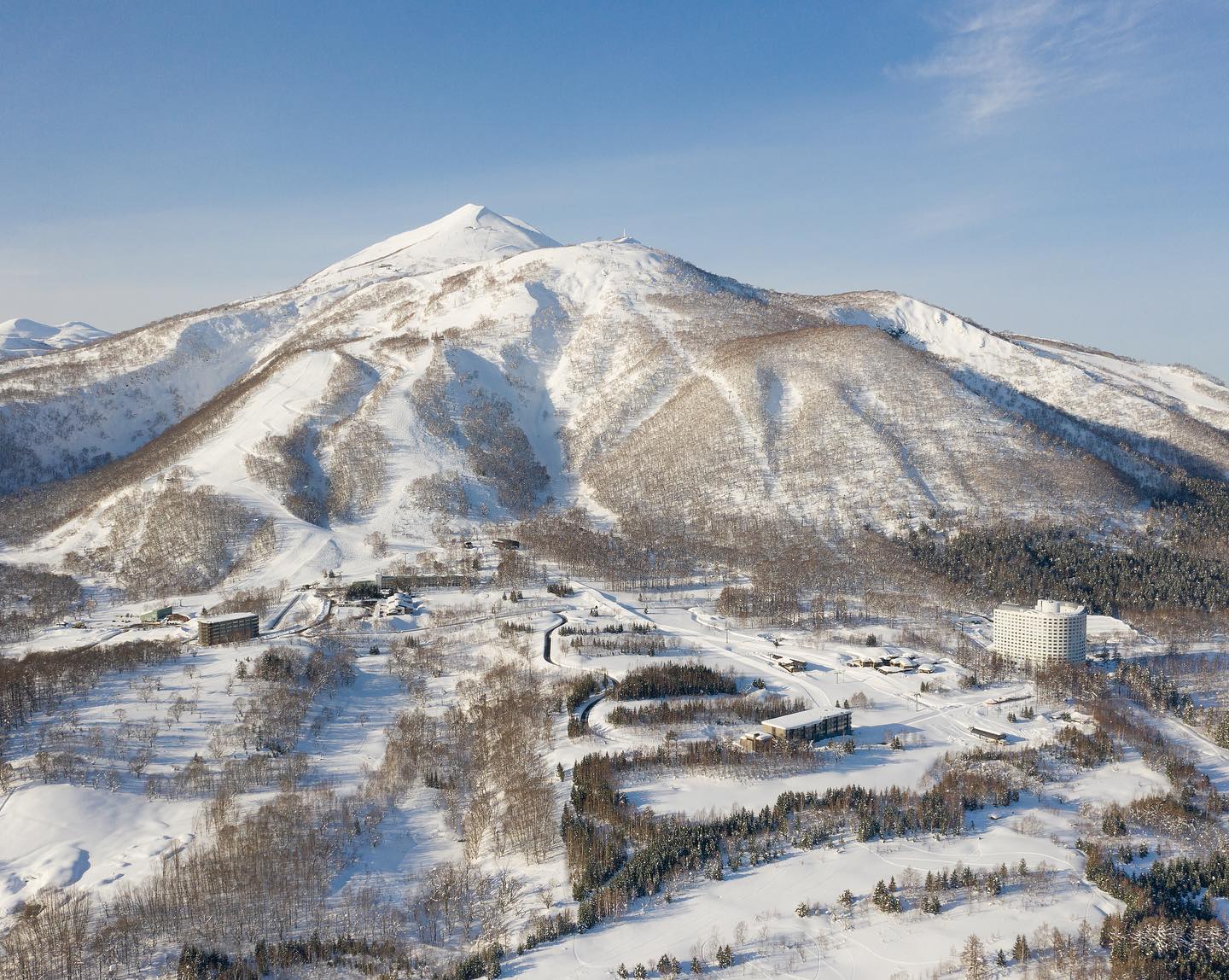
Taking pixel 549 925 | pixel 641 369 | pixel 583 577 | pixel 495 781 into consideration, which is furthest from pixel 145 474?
pixel 549 925

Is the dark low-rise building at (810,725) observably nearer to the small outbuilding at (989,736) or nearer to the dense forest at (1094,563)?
the small outbuilding at (989,736)

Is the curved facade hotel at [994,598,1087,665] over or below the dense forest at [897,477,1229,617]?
below

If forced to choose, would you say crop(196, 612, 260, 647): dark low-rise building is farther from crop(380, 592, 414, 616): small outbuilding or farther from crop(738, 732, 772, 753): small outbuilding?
crop(738, 732, 772, 753): small outbuilding

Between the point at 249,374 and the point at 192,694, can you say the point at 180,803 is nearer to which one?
the point at 192,694

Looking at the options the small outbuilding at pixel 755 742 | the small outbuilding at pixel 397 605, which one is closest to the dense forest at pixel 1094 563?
the small outbuilding at pixel 755 742

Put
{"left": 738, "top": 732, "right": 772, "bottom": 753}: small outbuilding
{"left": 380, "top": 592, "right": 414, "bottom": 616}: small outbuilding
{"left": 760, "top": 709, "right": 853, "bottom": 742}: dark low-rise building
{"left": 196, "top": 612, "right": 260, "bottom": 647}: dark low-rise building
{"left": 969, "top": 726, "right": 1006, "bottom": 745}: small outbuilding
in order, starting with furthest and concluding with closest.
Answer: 1. {"left": 380, "top": 592, "right": 414, "bottom": 616}: small outbuilding
2. {"left": 196, "top": 612, "right": 260, "bottom": 647}: dark low-rise building
3. {"left": 969, "top": 726, "right": 1006, "bottom": 745}: small outbuilding
4. {"left": 760, "top": 709, "right": 853, "bottom": 742}: dark low-rise building
5. {"left": 738, "top": 732, "right": 772, "bottom": 753}: small outbuilding

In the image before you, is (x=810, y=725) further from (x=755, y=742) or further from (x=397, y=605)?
(x=397, y=605)

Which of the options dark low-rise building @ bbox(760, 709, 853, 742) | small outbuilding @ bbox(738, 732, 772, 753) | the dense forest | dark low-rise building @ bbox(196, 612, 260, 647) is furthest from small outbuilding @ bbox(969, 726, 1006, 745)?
dark low-rise building @ bbox(196, 612, 260, 647)
